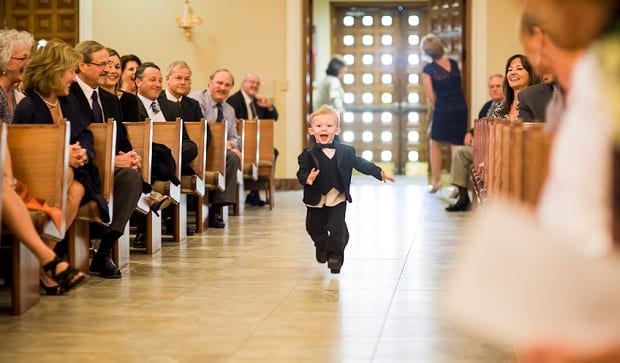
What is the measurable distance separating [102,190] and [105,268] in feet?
1.49

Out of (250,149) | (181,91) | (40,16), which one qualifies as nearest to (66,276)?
(181,91)

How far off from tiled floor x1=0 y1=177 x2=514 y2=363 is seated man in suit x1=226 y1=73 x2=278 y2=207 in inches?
126

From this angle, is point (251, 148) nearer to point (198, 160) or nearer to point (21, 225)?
point (198, 160)

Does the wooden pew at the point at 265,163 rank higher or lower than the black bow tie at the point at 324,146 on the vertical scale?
lower

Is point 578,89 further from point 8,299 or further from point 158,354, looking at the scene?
point 8,299

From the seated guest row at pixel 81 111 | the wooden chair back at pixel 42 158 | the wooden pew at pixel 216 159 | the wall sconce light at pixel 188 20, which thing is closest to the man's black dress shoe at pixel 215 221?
the wooden pew at pixel 216 159

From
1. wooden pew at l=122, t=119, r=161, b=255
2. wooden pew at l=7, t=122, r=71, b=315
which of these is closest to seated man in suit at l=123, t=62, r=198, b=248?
wooden pew at l=122, t=119, r=161, b=255

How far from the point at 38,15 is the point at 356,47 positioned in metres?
6.22

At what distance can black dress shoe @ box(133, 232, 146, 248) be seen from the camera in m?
7.70

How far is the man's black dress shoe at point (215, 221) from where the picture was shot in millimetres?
9047

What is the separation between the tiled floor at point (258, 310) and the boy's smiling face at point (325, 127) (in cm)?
82

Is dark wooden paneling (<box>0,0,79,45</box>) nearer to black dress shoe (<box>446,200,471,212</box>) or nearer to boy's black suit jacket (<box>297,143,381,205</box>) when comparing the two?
black dress shoe (<box>446,200,471,212</box>)

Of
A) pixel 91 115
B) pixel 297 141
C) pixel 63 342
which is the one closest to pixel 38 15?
pixel 297 141

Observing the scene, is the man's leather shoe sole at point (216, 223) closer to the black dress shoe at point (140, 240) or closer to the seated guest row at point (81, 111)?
the seated guest row at point (81, 111)
